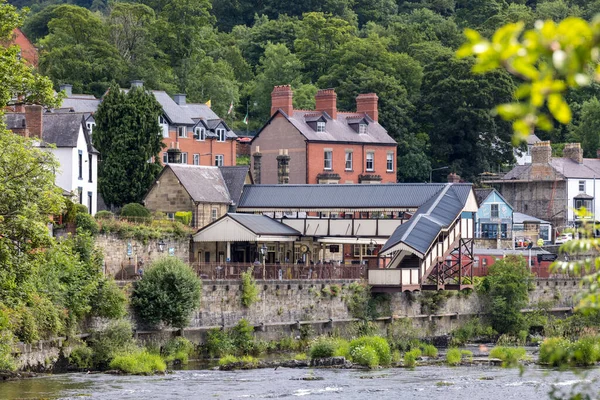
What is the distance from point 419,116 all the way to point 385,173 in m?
13.6

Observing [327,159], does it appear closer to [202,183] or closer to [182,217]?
[202,183]

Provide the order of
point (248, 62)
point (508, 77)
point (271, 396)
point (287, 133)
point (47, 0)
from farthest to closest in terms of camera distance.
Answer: point (47, 0) < point (248, 62) < point (508, 77) < point (287, 133) < point (271, 396)

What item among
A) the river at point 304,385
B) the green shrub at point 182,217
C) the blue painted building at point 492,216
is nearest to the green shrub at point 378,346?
the river at point 304,385

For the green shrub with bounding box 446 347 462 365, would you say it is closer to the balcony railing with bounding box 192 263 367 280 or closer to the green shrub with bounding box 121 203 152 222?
the balcony railing with bounding box 192 263 367 280

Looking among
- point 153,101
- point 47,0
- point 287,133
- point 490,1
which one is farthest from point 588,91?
point 47,0

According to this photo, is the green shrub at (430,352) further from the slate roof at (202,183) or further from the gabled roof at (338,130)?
the gabled roof at (338,130)

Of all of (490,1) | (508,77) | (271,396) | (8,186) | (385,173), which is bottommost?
(271,396)

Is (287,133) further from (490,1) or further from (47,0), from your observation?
(47,0)

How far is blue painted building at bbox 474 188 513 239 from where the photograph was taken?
8569cm

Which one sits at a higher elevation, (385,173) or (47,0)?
(47,0)

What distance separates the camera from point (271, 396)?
3544 cm

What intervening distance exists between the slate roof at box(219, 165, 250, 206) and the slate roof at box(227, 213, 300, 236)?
393 cm

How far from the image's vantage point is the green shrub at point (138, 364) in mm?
41719

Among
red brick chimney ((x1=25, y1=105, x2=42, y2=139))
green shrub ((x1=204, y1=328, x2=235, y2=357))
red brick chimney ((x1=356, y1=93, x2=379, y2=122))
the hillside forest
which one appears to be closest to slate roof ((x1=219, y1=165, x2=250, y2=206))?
red brick chimney ((x1=25, y1=105, x2=42, y2=139))
